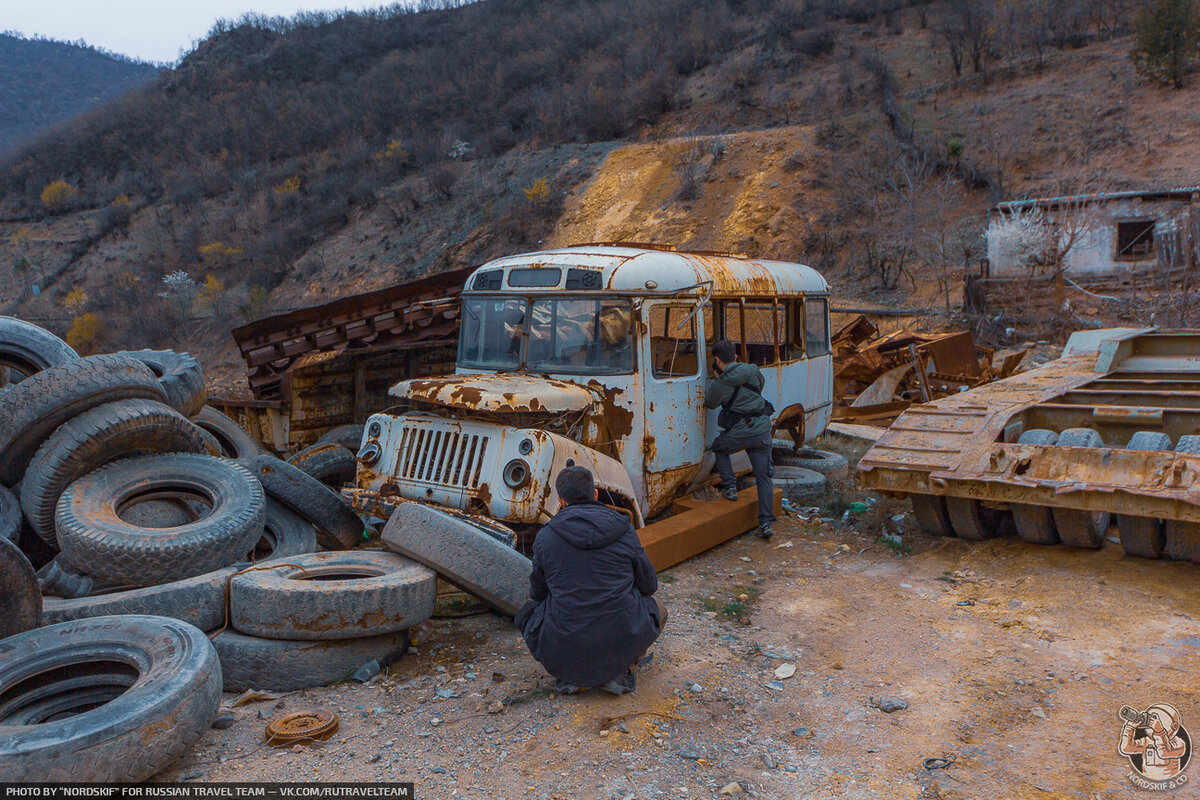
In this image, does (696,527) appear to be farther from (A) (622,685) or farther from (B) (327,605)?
(B) (327,605)

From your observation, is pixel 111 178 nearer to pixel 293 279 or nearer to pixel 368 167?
pixel 368 167

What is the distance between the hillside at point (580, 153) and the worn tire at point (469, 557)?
17.9 m

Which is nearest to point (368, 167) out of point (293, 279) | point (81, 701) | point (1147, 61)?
point (293, 279)

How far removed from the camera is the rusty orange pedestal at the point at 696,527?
6352 mm

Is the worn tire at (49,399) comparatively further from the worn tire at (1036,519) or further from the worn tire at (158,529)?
the worn tire at (1036,519)

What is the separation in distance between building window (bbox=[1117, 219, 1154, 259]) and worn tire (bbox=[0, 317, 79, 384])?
22462 mm

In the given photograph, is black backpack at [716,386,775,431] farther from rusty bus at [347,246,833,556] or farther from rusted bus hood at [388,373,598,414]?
rusted bus hood at [388,373,598,414]

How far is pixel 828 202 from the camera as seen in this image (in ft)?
82.7

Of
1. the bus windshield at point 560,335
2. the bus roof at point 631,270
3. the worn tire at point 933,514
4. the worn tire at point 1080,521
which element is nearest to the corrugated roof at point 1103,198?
the bus roof at point 631,270

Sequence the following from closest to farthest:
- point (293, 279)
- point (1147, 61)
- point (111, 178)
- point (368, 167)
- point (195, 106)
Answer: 1. point (1147, 61)
2. point (293, 279)
3. point (368, 167)
4. point (111, 178)
5. point (195, 106)

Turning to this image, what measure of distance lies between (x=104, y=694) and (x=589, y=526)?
2615mm

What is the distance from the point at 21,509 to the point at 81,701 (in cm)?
263

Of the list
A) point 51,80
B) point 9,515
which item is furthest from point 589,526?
point 51,80

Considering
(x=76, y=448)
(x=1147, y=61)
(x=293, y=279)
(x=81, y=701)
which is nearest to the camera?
(x=81, y=701)
